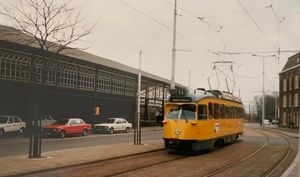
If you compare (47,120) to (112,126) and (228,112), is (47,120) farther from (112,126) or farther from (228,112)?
(228,112)

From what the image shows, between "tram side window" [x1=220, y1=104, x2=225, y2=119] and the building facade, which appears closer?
"tram side window" [x1=220, y1=104, x2=225, y2=119]

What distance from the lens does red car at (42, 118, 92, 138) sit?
2852cm

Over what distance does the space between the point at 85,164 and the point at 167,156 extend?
4.73 metres

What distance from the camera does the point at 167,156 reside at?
1697cm

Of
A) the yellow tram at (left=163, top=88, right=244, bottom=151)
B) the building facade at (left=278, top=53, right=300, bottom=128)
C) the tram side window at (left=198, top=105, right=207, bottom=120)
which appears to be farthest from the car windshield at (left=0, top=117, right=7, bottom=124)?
the building facade at (left=278, top=53, right=300, bottom=128)

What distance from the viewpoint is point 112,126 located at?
3588 cm

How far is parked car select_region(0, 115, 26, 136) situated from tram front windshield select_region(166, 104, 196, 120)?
13970 mm

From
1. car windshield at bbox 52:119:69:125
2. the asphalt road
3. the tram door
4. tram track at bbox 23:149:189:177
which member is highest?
the tram door

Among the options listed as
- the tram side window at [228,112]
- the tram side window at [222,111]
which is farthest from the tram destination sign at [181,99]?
the tram side window at [228,112]

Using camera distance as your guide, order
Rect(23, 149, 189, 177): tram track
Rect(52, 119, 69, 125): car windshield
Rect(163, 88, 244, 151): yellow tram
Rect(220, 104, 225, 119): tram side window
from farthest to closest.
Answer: Rect(52, 119, 69, 125): car windshield → Rect(220, 104, 225, 119): tram side window → Rect(163, 88, 244, 151): yellow tram → Rect(23, 149, 189, 177): tram track

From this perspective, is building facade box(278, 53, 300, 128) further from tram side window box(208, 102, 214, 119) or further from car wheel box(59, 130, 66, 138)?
tram side window box(208, 102, 214, 119)

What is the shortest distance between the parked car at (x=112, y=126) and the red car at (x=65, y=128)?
3.05 meters

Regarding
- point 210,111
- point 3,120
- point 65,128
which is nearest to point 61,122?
point 65,128

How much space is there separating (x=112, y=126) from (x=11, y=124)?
34.2ft
